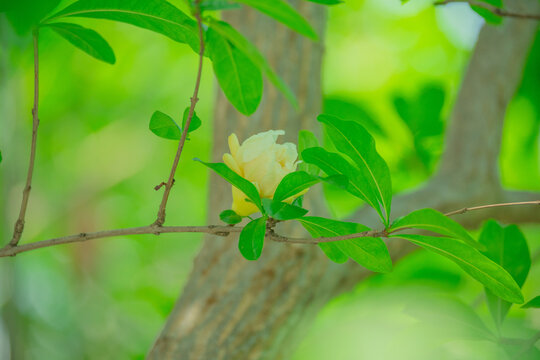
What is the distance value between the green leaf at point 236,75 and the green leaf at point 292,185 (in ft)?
0.44

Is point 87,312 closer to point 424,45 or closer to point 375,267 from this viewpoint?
point 424,45

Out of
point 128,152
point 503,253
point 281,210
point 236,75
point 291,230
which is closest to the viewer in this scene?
point 281,210

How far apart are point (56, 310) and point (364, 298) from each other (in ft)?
8.91

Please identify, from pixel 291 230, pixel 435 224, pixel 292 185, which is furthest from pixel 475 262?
pixel 291 230

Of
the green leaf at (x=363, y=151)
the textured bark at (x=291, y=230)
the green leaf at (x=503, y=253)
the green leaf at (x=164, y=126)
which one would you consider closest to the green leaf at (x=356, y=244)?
the green leaf at (x=363, y=151)

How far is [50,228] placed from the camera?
3770 mm

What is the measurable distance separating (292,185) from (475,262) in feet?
0.55

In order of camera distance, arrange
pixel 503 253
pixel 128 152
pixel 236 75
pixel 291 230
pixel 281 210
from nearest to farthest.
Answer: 1. pixel 281 210
2. pixel 236 75
3. pixel 503 253
4. pixel 291 230
5. pixel 128 152

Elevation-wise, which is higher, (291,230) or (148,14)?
(148,14)

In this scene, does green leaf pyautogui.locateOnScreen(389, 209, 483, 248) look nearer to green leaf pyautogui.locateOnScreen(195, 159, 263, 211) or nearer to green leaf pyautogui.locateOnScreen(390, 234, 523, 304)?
green leaf pyautogui.locateOnScreen(390, 234, 523, 304)

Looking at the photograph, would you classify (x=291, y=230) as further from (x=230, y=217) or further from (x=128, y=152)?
(x=128, y=152)

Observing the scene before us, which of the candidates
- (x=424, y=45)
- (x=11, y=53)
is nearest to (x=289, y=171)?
(x=11, y=53)

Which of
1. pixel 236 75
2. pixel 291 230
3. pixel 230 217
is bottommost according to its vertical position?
pixel 291 230

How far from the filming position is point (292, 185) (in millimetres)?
396
